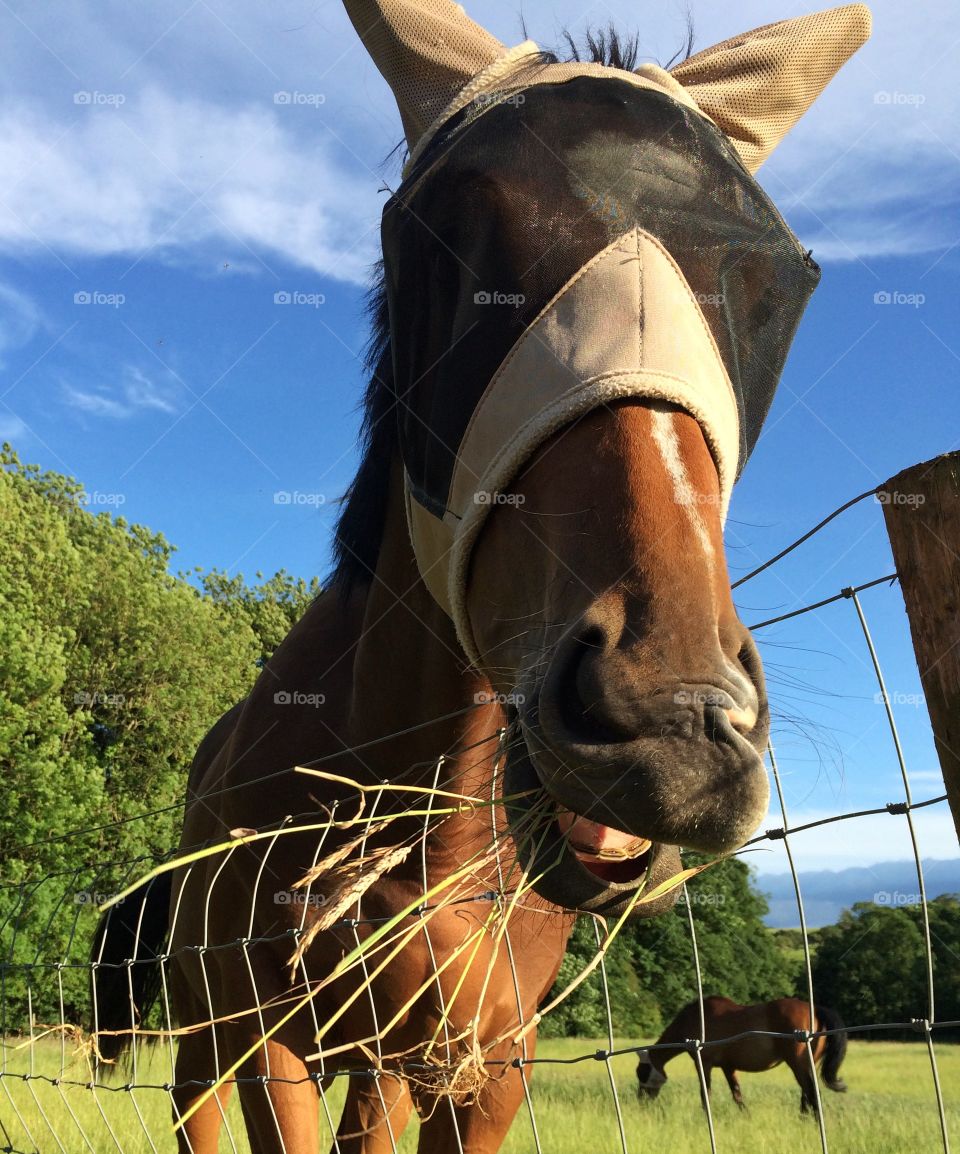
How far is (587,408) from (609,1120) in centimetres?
935

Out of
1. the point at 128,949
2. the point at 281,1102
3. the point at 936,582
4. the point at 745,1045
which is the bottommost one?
the point at 745,1045

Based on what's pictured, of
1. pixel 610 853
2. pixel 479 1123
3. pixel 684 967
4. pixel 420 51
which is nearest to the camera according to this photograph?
pixel 610 853

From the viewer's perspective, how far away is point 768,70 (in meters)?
2.60

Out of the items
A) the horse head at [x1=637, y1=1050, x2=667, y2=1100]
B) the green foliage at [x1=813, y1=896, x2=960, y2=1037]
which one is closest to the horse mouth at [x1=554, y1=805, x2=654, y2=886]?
the horse head at [x1=637, y1=1050, x2=667, y2=1100]

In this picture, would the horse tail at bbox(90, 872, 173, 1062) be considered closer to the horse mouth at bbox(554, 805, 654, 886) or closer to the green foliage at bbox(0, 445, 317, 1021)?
A: the horse mouth at bbox(554, 805, 654, 886)

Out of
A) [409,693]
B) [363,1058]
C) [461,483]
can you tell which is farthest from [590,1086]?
[461,483]

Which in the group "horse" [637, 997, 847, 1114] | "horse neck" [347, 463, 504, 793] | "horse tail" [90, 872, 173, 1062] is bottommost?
"horse" [637, 997, 847, 1114]

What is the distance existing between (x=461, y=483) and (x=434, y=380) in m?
0.26

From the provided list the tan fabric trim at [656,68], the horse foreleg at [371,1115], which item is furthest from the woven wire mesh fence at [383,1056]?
the tan fabric trim at [656,68]

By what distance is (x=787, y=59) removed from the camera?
260 centimetres

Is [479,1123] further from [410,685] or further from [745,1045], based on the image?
[745,1045]

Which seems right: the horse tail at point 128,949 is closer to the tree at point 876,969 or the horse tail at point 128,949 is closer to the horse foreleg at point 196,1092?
the horse foreleg at point 196,1092

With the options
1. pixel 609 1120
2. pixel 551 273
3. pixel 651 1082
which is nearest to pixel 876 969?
pixel 651 1082

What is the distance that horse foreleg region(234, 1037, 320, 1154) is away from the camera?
2.69m
